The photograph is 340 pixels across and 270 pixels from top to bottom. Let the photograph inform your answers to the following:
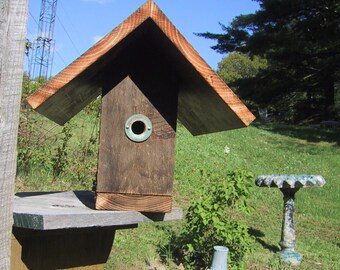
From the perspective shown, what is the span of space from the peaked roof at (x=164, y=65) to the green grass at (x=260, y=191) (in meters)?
2.43

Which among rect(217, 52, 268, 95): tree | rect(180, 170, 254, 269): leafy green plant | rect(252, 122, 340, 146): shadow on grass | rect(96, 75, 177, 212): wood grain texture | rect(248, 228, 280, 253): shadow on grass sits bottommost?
rect(248, 228, 280, 253): shadow on grass

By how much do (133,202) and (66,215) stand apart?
0.44 m

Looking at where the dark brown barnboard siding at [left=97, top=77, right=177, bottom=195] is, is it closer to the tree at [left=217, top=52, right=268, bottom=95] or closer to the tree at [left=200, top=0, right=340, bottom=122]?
the tree at [left=200, top=0, right=340, bottom=122]

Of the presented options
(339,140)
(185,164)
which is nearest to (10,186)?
(185,164)

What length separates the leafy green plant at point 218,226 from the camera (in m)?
4.59

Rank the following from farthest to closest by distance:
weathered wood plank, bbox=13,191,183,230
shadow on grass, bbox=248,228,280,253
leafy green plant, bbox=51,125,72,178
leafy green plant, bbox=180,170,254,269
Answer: leafy green plant, bbox=51,125,72,178, shadow on grass, bbox=248,228,280,253, leafy green plant, bbox=180,170,254,269, weathered wood plank, bbox=13,191,183,230

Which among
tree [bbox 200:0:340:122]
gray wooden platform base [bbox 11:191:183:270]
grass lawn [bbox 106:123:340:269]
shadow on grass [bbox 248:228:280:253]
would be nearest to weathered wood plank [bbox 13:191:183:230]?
gray wooden platform base [bbox 11:191:183:270]

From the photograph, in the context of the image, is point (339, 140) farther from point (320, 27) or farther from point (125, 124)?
point (125, 124)

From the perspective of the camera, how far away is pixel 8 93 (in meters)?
1.48

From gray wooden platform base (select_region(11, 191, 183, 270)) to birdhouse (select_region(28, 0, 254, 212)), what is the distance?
124 millimetres

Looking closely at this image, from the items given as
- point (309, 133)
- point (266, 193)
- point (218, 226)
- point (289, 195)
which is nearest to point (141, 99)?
point (218, 226)

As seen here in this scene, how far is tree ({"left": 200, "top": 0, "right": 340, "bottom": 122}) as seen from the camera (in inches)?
762

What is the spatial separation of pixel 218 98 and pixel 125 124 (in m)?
0.48

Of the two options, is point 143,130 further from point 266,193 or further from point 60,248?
point 266,193
